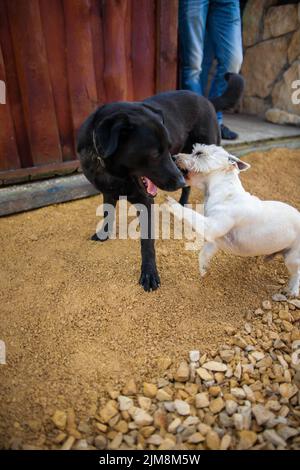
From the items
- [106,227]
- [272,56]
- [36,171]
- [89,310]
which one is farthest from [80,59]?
[272,56]

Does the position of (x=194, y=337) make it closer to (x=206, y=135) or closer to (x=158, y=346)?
(x=158, y=346)

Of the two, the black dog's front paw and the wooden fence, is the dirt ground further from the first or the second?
the wooden fence

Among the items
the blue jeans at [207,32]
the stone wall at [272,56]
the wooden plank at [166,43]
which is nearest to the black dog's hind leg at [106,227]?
the wooden plank at [166,43]

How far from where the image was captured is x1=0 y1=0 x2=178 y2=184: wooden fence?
2.98 metres

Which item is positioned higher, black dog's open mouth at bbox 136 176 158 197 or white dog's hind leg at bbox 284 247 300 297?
black dog's open mouth at bbox 136 176 158 197

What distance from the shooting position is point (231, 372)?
1.85 m

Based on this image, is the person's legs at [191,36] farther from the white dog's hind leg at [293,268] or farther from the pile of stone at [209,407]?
Result: the pile of stone at [209,407]

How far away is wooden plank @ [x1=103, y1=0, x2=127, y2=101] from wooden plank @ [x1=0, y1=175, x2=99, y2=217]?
1017 millimetres

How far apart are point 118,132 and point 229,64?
327 centimetres

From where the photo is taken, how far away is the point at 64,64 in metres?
3.22

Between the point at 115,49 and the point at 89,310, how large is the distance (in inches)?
106

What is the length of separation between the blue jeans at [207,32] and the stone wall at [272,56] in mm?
1621

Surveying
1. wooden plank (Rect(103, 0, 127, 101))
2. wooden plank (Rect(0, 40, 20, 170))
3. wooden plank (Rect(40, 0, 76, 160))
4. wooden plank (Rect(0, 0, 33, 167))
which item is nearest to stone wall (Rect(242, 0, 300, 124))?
wooden plank (Rect(103, 0, 127, 101))

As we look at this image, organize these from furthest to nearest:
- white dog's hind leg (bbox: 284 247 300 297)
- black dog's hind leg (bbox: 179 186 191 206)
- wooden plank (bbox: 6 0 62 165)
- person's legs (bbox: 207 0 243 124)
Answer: person's legs (bbox: 207 0 243 124)
black dog's hind leg (bbox: 179 186 191 206)
wooden plank (bbox: 6 0 62 165)
white dog's hind leg (bbox: 284 247 300 297)
